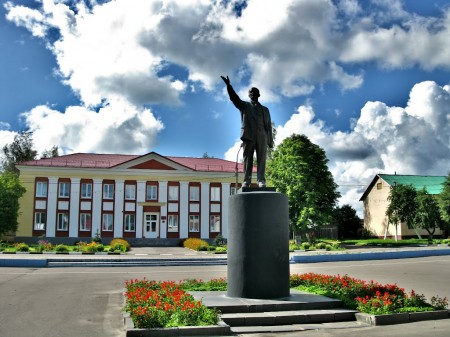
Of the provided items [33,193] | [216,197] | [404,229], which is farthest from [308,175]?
[33,193]

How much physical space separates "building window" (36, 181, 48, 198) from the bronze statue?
41835mm

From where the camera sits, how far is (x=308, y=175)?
142 feet

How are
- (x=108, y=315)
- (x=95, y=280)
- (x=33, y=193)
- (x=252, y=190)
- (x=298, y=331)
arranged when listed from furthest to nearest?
(x=33, y=193)
(x=95, y=280)
(x=252, y=190)
(x=108, y=315)
(x=298, y=331)

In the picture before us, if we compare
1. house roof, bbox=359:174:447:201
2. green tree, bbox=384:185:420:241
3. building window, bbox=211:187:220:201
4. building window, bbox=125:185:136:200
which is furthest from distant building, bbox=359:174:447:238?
building window, bbox=125:185:136:200

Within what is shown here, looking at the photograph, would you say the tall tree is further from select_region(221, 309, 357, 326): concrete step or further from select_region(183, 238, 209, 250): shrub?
select_region(221, 309, 357, 326): concrete step

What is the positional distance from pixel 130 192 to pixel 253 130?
133 ft

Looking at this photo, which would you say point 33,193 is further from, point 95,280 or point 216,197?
point 95,280

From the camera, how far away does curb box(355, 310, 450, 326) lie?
8453mm

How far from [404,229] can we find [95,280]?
1823 inches

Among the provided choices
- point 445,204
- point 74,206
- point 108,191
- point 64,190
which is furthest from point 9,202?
point 445,204

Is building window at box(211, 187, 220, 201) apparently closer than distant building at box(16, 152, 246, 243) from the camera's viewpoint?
No

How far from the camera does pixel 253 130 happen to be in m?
11.1

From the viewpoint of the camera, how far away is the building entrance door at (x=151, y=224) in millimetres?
49562

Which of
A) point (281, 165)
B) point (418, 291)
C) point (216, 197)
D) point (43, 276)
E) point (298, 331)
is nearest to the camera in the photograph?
point (298, 331)
